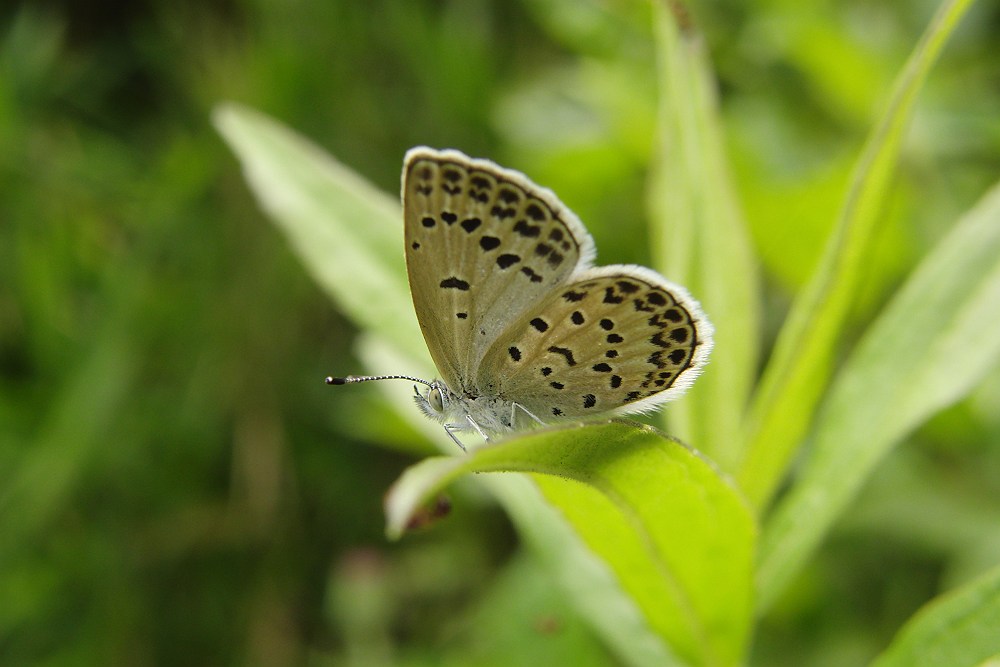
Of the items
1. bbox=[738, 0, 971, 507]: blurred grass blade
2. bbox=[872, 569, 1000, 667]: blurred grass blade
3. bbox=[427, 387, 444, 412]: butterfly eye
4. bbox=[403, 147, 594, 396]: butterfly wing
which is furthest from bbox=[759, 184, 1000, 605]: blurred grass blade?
bbox=[427, 387, 444, 412]: butterfly eye

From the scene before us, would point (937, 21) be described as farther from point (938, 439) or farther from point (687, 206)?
point (938, 439)

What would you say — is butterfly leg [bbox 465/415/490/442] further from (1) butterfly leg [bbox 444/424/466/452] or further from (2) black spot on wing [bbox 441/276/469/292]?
(2) black spot on wing [bbox 441/276/469/292]

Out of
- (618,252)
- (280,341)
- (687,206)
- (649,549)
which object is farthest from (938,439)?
(280,341)

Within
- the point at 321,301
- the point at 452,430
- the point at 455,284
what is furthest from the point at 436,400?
the point at 321,301

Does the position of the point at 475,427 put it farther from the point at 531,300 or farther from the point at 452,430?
the point at 531,300

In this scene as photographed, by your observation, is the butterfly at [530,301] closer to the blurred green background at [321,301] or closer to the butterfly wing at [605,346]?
the butterfly wing at [605,346]

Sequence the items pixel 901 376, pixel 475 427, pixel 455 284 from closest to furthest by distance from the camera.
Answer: pixel 901 376
pixel 455 284
pixel 475 427

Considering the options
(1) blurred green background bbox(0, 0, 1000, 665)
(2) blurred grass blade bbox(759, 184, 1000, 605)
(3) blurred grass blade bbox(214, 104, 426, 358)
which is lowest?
(1) blurred green background bbox(0, 0, 1000, 665)
